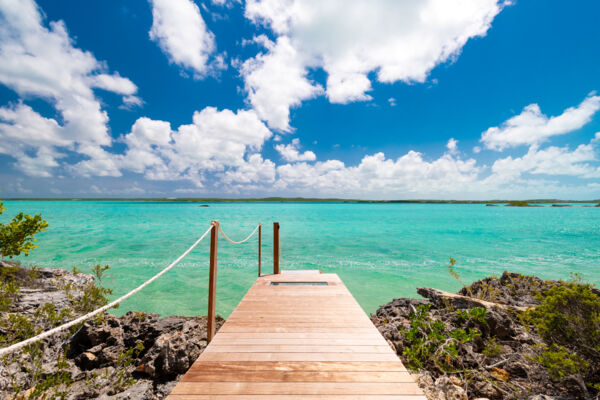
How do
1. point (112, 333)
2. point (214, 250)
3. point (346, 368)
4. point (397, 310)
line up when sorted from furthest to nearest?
point (397, 310)
point (112, 333)
point (214, 250)
point (346, 368)

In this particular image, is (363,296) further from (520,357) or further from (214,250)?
(214,250)

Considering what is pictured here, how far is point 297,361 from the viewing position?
2.96 m

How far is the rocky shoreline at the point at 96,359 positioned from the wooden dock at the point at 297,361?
1.27 m

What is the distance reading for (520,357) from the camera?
4.25 m

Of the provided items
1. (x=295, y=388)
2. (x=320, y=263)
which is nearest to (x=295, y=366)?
(x=295, y=388)

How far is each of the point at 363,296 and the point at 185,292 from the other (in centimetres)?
732

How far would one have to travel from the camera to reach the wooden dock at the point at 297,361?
8.13 feet

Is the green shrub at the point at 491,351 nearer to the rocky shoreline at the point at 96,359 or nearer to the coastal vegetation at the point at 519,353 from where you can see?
the coastal vegetation at the point at 519,353

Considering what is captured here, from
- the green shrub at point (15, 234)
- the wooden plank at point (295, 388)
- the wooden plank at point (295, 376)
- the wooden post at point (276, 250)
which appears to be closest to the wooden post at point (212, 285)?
the wooden plank at point (295, 376)

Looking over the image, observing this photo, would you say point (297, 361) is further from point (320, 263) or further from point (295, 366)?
point (320, 263)

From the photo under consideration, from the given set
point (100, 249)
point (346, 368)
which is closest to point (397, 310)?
point (346, 368)

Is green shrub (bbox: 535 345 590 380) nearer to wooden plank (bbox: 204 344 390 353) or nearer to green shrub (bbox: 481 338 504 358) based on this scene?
green shrub (bbox: 481 338 504 358)

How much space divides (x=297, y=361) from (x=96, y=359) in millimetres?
3966

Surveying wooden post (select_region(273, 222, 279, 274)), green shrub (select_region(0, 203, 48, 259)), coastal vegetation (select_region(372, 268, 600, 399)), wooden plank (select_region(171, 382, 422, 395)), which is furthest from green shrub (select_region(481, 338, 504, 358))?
green shrub (select_region(0, 203, 48, 259))
